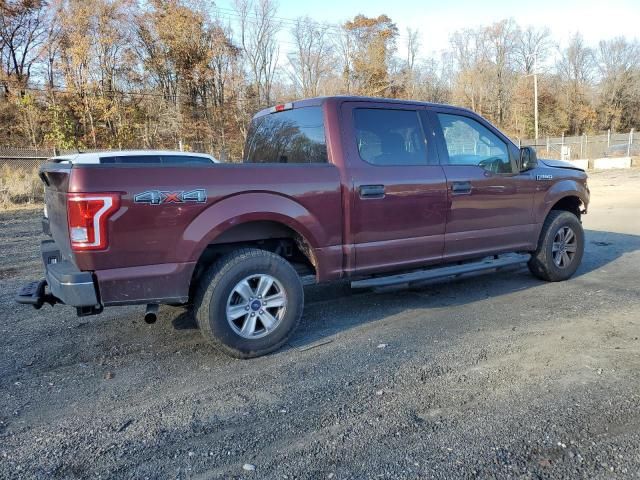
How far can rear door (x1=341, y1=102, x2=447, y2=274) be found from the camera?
432 cm

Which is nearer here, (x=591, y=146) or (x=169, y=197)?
(x=169, y=197)

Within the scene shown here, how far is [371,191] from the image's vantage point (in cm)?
432

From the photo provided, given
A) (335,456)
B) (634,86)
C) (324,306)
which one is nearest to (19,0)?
(324,306)

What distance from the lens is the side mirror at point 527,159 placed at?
5391 mm

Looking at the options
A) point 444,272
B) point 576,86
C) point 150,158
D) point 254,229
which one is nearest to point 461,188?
point 444,272

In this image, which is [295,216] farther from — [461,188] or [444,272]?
[461,188]

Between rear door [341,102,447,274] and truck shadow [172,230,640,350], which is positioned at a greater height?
rear door [341,102,447,274]

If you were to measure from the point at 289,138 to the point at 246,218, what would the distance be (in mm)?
1296

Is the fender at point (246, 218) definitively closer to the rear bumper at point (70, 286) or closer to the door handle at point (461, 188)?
the rear bumper at point (70, 286)

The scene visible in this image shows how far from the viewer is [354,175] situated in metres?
4.25

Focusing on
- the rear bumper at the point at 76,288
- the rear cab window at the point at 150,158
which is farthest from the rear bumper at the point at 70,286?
the rear cab window at the point at 150,158

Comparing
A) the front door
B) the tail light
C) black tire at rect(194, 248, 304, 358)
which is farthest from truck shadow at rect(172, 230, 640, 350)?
the tail light

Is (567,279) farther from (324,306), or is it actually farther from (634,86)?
(634,86)

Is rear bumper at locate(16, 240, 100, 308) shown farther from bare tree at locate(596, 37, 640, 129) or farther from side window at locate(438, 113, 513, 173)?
bare tree at locate(596, 37, 640, 129)
